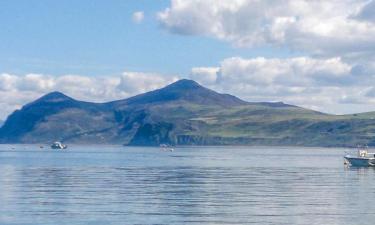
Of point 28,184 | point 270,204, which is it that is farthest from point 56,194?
point 270,204

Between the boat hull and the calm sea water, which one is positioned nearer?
the calm sea water

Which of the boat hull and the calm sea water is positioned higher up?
the boat hull

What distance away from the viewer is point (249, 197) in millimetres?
92875

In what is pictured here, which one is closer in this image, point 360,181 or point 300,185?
point 300,185

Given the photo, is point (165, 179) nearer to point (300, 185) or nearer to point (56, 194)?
point (300, 185)

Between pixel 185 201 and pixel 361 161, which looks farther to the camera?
pixel 361 161

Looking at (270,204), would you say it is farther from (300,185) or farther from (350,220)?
(300,185)

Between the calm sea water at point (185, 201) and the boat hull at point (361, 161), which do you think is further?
the boat hull at point (361, 161)

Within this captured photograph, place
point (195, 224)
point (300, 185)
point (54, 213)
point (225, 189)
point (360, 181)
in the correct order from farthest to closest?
point (360, 181), point (300, 185), point (225, 189), point (54, 213), point (195, 224)

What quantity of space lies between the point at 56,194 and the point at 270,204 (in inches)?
1079

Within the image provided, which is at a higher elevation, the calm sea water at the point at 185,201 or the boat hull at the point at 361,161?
the boat hull at the point at 361,161

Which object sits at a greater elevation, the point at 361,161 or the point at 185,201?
the point at 361,161

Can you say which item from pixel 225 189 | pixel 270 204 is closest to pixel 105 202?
pixel 270 204

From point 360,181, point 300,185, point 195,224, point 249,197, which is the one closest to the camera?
point 195,224
